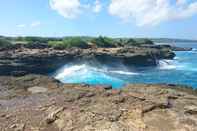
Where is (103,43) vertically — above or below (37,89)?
below

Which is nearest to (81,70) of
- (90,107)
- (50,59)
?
(50,59)

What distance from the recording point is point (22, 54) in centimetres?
4453

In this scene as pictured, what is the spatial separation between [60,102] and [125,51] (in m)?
45.8

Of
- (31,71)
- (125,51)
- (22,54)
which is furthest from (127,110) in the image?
(125,51)

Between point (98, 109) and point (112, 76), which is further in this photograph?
point (112, 76)

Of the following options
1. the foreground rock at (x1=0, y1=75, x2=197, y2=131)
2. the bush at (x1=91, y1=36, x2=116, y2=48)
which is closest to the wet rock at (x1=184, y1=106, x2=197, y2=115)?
the foreground rock at (x1=0, y1=75, x2=197, y2=131)

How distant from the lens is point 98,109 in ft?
31.3

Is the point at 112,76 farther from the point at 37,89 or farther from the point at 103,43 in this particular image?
the point at 103,43

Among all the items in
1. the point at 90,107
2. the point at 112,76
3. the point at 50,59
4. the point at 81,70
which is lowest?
the point at 112,76

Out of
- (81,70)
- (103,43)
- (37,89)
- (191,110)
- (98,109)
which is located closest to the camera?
(191,110)

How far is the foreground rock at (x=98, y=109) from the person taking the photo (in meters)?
8.41

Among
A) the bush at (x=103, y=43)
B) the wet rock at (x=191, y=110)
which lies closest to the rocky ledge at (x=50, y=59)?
the bush at (x=103, y=43)

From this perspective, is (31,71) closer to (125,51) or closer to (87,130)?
(125,51)

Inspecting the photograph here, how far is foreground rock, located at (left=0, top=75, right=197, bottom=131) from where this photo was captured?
27.6 feet
